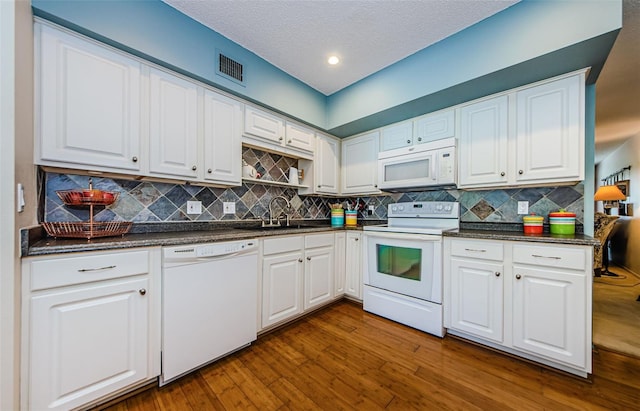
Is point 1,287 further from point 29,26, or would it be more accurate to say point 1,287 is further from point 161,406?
point 29,26

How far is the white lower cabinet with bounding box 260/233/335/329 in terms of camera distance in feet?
6.94

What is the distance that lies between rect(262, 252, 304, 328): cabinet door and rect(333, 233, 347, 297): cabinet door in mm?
540

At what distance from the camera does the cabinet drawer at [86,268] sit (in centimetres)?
116

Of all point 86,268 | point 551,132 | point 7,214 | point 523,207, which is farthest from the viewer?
point 523,207

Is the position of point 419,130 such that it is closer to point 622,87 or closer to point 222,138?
point 222,138

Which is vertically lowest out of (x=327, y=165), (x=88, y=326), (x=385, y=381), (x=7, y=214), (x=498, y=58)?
(x=385, y=381)

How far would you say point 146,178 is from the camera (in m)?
1.87

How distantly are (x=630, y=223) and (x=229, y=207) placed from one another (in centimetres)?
741

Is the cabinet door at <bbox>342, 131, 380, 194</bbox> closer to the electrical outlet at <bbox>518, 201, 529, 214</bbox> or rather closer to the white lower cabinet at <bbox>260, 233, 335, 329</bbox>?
the white lower cabinet at <bbox>260, 233, 335, 329</bbox>

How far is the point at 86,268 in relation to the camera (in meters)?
1.26

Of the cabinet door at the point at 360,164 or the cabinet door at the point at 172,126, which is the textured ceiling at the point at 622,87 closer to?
the cabinet door at the point at 360,164

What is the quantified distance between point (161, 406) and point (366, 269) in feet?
6.45

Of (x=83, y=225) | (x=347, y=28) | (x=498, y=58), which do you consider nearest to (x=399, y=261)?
(x=498, y=58)

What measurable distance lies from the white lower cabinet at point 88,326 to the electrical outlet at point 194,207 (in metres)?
0.78
